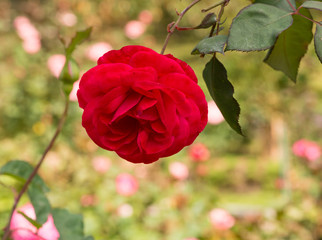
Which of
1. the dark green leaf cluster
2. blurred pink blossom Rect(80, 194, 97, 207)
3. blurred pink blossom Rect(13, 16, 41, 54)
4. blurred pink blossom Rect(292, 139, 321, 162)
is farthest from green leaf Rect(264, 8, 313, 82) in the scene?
blurred pink blossom Rect(13, 16, 41, 54)

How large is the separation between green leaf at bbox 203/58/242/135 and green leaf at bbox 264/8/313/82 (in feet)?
0.28

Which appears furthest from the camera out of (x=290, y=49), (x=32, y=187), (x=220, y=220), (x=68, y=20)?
(x=68, y=20)

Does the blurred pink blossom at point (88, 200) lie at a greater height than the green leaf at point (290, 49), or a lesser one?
lesser

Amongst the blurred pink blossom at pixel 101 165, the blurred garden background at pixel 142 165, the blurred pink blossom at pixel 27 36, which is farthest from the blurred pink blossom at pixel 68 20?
the blurred pink blossom at pixel 101 165

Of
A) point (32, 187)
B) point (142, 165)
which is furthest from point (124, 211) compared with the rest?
point (32, 187)

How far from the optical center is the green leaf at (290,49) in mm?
412

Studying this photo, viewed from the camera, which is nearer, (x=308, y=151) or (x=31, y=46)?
(x=308, y=151)

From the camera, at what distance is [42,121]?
261cm

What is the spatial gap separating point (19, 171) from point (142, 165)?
5.89 ft

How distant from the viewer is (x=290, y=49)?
42 centimetres

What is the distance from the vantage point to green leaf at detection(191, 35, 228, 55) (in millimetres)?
318

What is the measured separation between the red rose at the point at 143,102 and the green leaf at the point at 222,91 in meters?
0.01

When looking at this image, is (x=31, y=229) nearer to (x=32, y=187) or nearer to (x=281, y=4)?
(x=32, y=187)

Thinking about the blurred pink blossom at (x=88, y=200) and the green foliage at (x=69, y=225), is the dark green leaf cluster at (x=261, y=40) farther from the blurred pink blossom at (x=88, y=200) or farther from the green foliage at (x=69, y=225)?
the blurred pink blossom at (x=88, y=200)
